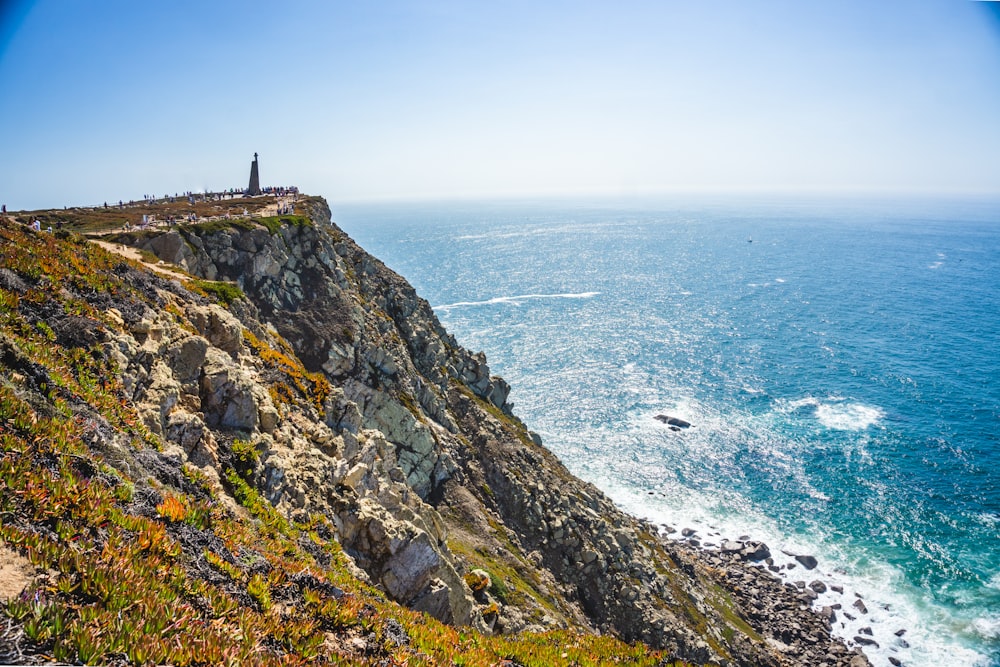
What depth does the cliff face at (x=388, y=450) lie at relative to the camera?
18812mm

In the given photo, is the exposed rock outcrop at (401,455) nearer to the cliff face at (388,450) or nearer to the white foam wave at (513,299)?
the cliff face at (388,450)

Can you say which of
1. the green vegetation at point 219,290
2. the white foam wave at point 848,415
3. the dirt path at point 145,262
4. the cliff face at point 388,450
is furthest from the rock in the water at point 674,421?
the dirt path at point 145,262

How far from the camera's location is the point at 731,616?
45969 mm

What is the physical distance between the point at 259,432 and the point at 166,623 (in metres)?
13.8

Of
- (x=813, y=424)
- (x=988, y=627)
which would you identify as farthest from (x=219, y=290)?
(x=813, y=424)

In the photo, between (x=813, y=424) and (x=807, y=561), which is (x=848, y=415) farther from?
(x=807, y=561)

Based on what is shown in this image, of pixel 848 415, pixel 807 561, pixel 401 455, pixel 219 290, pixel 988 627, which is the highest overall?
pixel 219 290

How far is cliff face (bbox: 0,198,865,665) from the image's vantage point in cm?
1881

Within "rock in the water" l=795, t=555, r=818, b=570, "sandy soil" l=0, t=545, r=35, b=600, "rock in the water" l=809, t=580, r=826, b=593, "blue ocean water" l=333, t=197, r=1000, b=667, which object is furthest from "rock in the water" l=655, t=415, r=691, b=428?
"sandy soil" l=0, t=545, r=35, b=600

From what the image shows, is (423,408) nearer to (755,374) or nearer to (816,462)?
(816,462)

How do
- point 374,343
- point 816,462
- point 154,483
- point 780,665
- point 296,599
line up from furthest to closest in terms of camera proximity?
point 816,462 → point 374,343 → point 780,665 → point 154,483 → point 296,599

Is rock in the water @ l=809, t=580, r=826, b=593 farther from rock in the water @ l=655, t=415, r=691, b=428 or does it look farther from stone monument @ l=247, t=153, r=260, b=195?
stone monument @ l=247, t=153, r=260, b=195

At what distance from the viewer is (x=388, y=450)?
33.2 m

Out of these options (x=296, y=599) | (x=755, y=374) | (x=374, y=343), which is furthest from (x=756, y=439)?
(x=296, y=599)
